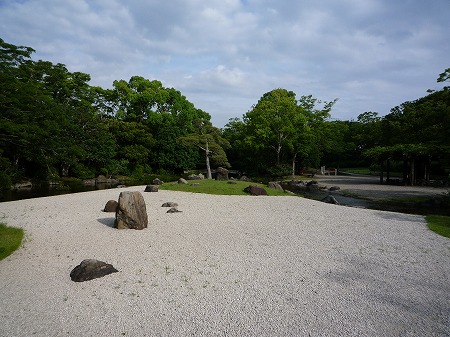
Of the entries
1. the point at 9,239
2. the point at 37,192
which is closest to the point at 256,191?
the point at 9,239

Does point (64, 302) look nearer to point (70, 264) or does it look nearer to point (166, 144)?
point (70, 264)

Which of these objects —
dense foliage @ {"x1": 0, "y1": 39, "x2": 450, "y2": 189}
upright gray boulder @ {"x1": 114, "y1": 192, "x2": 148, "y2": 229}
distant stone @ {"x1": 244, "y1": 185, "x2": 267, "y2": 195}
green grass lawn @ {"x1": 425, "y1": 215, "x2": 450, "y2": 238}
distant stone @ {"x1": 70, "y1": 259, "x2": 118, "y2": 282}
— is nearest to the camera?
distant stone @ {"x1": 70, "y1": 259, "x2": 118, "y2": 282}

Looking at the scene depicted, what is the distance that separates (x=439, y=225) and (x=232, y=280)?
26.4 feet

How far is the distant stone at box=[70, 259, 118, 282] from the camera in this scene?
5.43 m

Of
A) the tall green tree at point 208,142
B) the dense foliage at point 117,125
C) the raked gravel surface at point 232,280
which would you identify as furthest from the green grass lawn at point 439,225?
the dense foliage at point 117,125

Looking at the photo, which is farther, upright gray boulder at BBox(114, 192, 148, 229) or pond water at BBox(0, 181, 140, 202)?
pond water at BBox(0, 181, 140, 202)

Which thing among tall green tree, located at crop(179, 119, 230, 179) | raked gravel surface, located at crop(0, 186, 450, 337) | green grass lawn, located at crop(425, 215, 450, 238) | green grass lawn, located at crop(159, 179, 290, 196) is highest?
tall green tree, located at crop(179, 119, 230, 179)

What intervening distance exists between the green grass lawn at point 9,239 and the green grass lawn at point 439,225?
11736mm

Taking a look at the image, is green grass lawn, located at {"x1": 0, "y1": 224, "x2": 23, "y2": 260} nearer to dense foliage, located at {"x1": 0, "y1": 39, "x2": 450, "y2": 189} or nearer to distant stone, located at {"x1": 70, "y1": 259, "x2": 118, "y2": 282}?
distant stone, located at {"x1": 70, "y1": 259, "x2": 118, "y2": 282}

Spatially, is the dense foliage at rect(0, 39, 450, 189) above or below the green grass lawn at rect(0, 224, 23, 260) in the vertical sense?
above

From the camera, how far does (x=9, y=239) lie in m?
7.58

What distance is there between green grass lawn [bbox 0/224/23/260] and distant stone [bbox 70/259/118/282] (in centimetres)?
253

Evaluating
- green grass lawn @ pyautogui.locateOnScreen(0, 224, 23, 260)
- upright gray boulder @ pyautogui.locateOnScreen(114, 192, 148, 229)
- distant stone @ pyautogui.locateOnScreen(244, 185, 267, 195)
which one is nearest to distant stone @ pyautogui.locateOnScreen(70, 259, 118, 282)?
green grass lawn @ pyautogui.locateOnScreen(0, 224, 23, 260)

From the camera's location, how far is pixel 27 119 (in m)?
8.85
